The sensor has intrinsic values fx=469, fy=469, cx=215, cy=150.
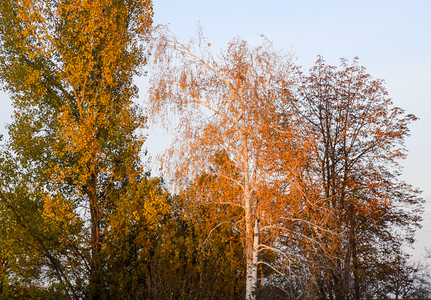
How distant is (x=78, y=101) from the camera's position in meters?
12.6

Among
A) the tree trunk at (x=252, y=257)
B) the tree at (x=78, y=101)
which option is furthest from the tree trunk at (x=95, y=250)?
the tree trunk at (x=252, y=257)

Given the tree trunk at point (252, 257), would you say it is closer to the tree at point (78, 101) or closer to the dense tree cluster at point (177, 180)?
the dense tree cluster at point (177, 180)

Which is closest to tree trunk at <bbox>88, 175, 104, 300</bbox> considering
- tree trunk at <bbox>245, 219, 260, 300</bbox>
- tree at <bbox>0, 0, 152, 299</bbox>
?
tree at <bbox>0, 0, 152, 299</bbox>

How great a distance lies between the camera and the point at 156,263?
10875 millimetres

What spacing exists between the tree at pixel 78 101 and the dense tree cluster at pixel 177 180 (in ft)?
0.18

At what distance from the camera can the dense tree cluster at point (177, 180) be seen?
10.0 meters

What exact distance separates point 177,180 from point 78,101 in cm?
438

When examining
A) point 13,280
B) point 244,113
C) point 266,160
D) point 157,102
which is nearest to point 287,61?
point 244,113

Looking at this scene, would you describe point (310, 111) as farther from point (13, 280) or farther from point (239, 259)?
point (13, 280)

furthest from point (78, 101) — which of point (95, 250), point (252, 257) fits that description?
point (252, 257)

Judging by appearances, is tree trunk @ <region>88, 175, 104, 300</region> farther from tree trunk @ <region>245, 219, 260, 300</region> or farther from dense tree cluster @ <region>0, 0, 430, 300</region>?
tree trunk @ <region>245, 219, 260, 300</region>

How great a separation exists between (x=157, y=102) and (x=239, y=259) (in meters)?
5.17

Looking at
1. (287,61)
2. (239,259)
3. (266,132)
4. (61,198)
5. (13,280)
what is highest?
(287,61)

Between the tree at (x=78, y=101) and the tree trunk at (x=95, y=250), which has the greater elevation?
the tree at (x=78, y=101)
